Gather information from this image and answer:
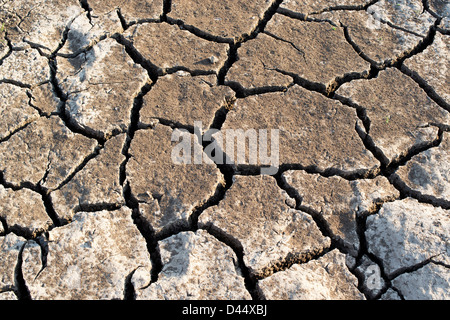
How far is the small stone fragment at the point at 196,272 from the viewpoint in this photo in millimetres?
2201

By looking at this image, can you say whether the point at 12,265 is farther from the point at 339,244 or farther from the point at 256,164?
the point at 339,244

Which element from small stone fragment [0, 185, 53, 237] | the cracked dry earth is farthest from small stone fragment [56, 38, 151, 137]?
small stone fragment [0, 185, 53, 237]

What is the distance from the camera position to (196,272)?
2270 mm

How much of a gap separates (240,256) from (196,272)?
0.84ft

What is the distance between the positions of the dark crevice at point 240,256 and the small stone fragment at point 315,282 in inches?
1.6

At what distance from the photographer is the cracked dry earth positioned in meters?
2.29

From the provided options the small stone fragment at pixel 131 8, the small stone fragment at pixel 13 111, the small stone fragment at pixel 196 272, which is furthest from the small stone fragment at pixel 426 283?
the small stone fragment at pixel 131 8

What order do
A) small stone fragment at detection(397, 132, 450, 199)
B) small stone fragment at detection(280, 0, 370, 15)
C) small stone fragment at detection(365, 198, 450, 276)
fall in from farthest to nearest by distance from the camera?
small stone fragment at detection(280, 0, 370, 15) → small stone fragment at detection(397, 132, 450, 199) → small stone fragment at detection(365, 198, 450, 276)

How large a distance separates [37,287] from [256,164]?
1.41m

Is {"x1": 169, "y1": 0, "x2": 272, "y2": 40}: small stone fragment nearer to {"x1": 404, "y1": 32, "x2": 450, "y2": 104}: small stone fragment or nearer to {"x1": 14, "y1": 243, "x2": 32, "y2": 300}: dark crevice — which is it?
{"x1": 404, "y1": 32, "x2": 450, "y2": 104}: small stone fragment

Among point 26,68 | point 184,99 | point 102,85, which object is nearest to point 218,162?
point 184,99

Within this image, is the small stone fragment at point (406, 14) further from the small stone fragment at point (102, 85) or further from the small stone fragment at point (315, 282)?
the small stone fragment at point (315, 282)

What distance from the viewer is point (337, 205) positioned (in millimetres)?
2533

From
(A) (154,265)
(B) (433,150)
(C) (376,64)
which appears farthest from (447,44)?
(A) (154,265)
